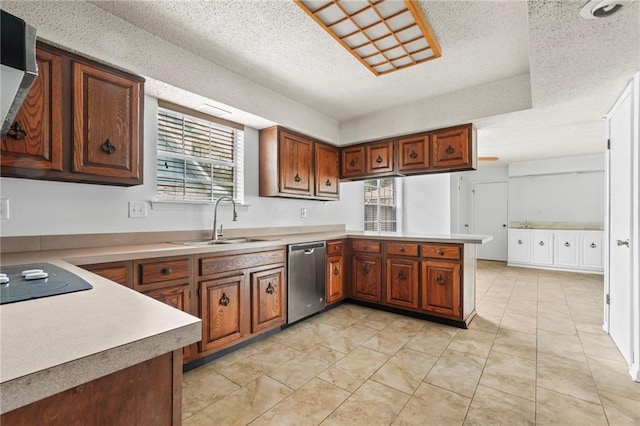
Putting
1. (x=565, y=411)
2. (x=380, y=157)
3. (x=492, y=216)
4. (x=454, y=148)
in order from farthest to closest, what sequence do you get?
1. (x=492, y=216)
2. (x=380, y=157)
3. (x=454, y=148)
4. (x=565, y=411)

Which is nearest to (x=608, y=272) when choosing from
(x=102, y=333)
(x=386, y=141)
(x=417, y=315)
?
(x=417, y=315)

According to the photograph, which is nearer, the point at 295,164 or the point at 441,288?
the point at 441,288

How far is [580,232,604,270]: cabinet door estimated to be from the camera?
5543 mm

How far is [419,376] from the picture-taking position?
2113 mm

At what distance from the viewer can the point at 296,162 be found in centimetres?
349

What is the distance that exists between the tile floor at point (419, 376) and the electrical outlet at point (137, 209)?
1.28 metres

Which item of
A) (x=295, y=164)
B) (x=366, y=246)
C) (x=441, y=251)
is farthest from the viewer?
(x=366, y=246)

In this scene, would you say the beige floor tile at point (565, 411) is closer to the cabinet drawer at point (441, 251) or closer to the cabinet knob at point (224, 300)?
the cabinet drawer at point (441, 251)

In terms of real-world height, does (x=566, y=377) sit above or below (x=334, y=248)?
below

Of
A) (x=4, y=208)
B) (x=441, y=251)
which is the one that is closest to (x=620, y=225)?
(x=441, y=251)

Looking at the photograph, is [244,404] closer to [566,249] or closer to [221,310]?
[221,310]

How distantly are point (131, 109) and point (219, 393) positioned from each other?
1.98 m

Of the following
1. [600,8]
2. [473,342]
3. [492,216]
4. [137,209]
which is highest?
[600,8]

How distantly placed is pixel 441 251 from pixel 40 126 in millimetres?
3275
